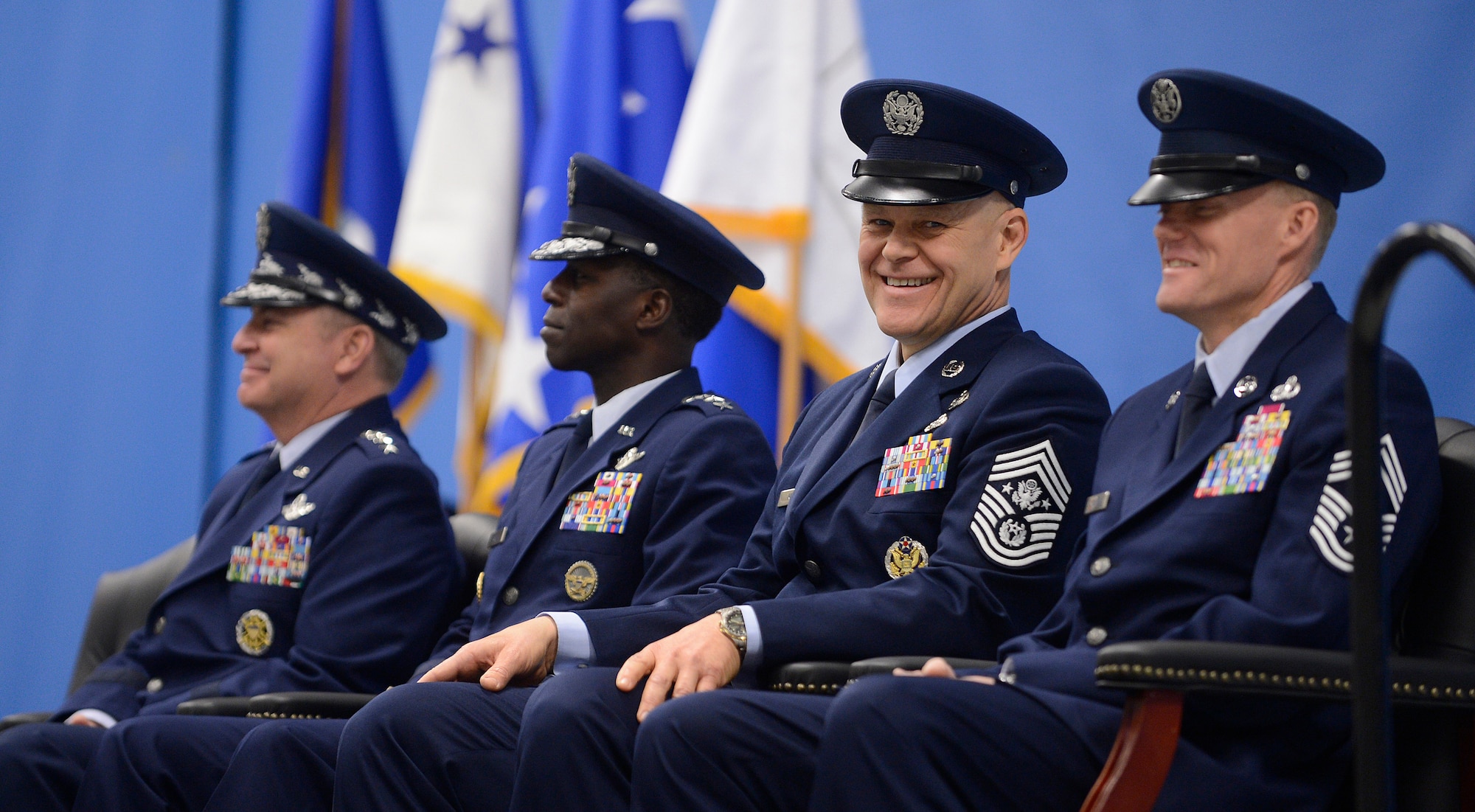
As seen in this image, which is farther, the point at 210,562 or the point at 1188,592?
the point at 210,562

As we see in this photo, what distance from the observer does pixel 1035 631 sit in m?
2.14

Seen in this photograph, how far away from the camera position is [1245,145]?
2074 mm

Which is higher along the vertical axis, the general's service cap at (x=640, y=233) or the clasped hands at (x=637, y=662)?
the general's service cap at (x=640, y=233)

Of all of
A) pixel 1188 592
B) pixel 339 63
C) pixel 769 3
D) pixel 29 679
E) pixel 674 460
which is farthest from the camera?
pixel 29 679

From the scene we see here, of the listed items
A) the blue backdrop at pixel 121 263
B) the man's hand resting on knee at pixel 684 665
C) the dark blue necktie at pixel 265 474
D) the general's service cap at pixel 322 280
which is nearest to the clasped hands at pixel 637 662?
the man's hand resting on knee at pixel 684 665

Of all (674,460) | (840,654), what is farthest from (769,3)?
(840,654)

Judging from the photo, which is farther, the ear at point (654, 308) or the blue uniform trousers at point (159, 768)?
the ear at point (654, 308)

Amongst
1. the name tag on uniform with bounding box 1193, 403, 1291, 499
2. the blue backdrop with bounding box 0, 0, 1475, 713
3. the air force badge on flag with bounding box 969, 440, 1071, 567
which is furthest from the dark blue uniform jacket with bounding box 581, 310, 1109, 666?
the blue backdrop with bounding box 0, 0, 1475, 713

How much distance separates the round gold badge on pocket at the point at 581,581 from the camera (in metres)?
2.74

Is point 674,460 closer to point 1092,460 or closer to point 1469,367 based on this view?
point 1092,460

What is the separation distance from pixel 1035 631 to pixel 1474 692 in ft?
1.89

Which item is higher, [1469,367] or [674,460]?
[1469,367]

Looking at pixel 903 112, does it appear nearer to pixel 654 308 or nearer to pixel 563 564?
pixel 654 308

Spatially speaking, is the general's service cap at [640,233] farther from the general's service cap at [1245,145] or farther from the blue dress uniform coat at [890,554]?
the general's service cap at [1245,145]
